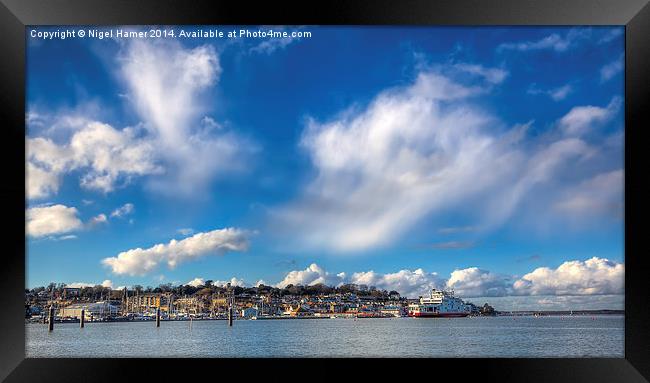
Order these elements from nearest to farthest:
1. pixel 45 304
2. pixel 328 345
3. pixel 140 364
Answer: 1. pixel 140 364
2. pixel 328 345
3. pixel 45 304

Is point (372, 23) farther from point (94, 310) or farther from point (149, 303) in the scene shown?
point (94, 310)

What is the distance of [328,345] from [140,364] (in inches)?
713

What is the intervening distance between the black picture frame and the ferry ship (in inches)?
1513

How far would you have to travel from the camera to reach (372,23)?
609 centimetres

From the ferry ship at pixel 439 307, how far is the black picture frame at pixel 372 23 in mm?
38440

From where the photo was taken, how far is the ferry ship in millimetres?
44406

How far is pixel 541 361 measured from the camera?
6266 millimetres

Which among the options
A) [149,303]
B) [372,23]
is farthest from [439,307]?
[372,23]

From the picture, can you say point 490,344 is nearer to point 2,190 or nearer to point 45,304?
point 2,190

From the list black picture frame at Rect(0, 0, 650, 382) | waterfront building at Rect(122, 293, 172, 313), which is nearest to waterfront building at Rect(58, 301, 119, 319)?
waterfront building at Rect(122, 293, 172, 313)

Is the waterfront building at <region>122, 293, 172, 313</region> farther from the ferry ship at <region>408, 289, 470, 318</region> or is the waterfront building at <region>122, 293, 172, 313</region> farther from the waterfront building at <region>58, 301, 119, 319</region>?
the ferry ship at <region>408, 289, 470, 318</region>

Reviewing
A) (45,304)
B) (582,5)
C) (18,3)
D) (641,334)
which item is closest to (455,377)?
(641,334)

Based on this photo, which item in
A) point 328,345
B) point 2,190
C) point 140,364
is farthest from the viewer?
point 328,345

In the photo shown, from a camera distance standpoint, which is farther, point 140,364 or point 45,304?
point 45,304
